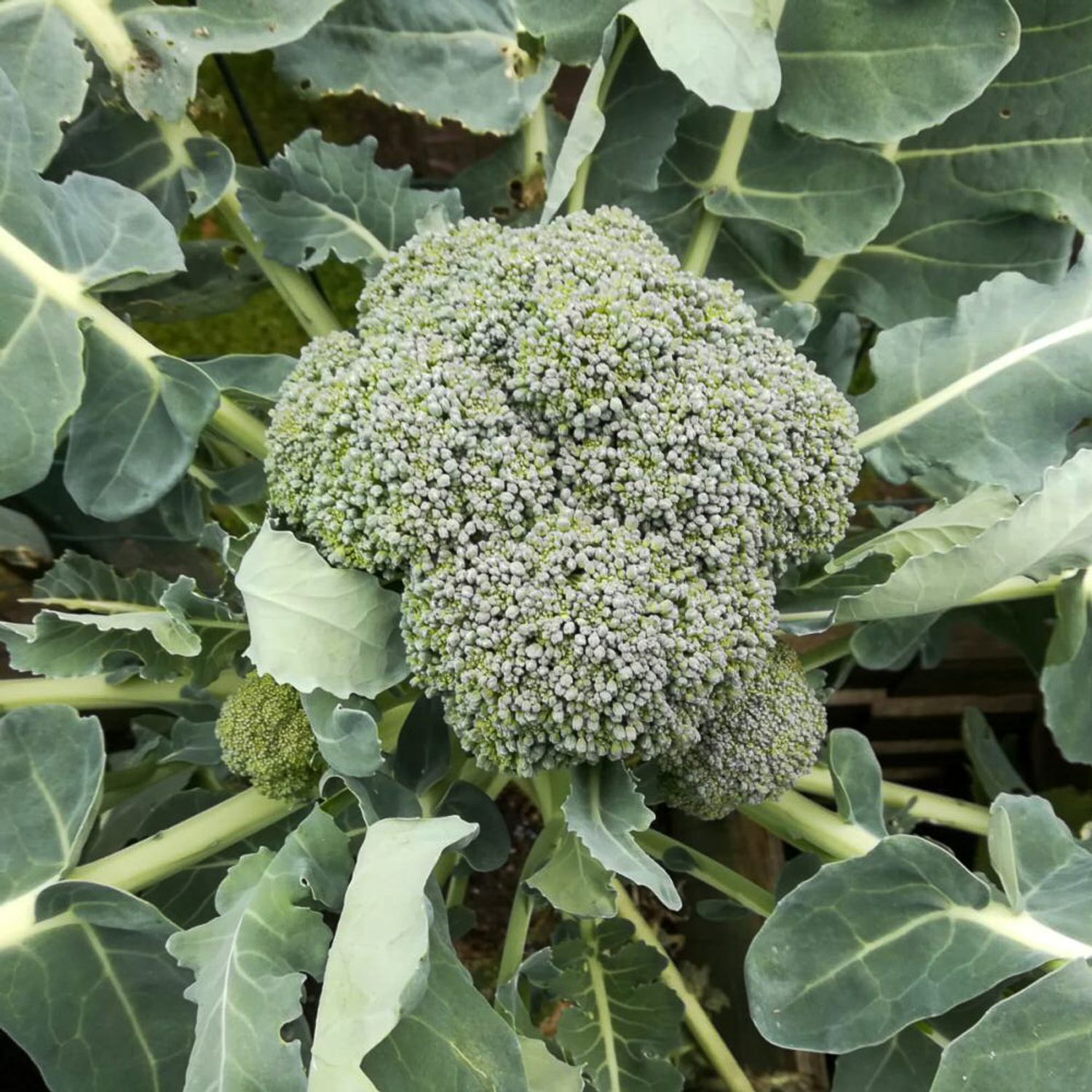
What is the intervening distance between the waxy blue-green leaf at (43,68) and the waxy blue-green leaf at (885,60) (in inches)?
24.8

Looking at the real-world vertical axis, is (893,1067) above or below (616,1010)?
above

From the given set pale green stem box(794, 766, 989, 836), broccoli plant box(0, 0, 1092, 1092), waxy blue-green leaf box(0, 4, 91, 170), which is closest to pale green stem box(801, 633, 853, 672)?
broccoli plant box(0, 0, 1092, 1092)

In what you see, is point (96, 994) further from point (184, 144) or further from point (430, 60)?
point (430, 60)

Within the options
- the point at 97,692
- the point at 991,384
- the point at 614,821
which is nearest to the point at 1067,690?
the point at 991,384

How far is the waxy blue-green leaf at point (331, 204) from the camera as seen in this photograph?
2.86 feet

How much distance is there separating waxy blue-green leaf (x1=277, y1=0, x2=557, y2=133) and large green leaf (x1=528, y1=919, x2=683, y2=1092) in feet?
2.74

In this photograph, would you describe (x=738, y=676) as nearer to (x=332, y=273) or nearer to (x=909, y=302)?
(x=909, y=302)

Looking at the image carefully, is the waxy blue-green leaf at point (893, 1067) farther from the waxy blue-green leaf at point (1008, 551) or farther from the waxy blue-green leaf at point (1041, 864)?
the waxy blue-green leaf at point (1008, 551)

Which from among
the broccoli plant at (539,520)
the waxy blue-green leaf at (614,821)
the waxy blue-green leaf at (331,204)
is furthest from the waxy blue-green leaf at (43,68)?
the waxy blue-green leaf at (614,821)

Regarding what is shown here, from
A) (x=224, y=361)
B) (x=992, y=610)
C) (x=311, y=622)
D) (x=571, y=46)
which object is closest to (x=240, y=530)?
(x=224, y=361)

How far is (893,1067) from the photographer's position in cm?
83

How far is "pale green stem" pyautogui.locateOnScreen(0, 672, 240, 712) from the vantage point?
860 millimetres

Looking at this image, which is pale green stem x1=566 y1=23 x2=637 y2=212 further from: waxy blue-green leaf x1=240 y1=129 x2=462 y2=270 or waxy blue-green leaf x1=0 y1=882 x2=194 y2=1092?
waxy blue-green leaf x1=0 y1=882 x2=194 y2=1092

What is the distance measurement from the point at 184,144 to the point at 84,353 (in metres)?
0.24
